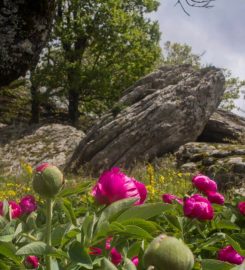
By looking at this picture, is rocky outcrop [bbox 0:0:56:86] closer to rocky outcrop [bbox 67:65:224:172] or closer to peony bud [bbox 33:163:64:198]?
peony bud [bbox 33:163:64:198]

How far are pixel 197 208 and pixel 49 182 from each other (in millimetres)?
647

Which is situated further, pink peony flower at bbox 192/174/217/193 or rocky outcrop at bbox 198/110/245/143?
rocky outcrop at bbox 198/110/245/143

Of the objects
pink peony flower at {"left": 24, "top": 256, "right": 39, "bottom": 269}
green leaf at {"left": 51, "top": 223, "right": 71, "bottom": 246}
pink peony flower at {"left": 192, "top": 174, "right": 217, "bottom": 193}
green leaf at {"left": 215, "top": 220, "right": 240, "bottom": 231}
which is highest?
pink peony flower at {"left": 192, "top": 174, "right": 217, "bottom": 193}

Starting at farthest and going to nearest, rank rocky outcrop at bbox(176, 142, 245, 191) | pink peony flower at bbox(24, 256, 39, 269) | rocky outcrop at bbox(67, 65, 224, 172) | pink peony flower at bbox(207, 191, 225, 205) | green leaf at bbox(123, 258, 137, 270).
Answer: rocky outcrop at bbox(67, 65, 224, 172)
rocky outcrop at bbox(176, 142, 245, 191)
pink peony flower at bbox(207, 191, 225, 205)
pink peony flower at bbox(24, 256, 39, 269)
green leaf at bbox(123, 258, 137, 270)

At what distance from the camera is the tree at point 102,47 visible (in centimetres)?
1767

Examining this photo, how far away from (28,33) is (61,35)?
1325 cm

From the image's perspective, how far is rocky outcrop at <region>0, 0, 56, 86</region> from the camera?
440 cm

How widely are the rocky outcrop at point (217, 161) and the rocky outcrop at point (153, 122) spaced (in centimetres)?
52

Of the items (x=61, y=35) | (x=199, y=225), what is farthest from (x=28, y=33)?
(x=61, y=35)

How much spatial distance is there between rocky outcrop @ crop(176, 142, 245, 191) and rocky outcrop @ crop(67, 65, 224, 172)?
52 centimetres

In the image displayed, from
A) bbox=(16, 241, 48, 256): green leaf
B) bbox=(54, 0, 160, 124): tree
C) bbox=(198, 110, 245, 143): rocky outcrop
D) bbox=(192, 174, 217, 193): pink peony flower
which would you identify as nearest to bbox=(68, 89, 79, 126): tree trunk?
bbox=(54, 0, 160, 124): tree

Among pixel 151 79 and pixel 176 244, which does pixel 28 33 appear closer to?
pixel 176 244

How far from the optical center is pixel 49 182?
0.85 metres

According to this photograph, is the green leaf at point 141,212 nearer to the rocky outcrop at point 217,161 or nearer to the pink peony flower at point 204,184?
the pink peony flower at point 204,184
